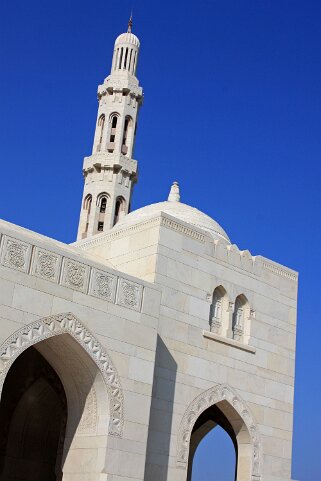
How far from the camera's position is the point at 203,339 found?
52.2 feet

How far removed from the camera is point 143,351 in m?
13.7

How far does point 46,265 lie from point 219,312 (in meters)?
5.24

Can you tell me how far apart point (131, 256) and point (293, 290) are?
14.5 ft

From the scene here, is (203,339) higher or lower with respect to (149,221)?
lower

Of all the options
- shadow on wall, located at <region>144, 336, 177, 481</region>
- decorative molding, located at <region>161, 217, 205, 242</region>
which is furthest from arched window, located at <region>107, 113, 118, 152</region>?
shadow on wall, located at <region>144, 336, 177, 481</region>

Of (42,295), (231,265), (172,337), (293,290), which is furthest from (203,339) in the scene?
(42,295)

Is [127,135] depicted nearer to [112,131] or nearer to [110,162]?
[112,131]

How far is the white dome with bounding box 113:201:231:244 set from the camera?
18.0 m

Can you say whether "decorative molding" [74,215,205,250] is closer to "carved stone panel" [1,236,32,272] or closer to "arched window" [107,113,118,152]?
"carved stone panel" [1,236,32,272]

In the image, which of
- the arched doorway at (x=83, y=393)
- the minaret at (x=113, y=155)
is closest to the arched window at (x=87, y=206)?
the minaret at (x=113, y=155)

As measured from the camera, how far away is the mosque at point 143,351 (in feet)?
41.6

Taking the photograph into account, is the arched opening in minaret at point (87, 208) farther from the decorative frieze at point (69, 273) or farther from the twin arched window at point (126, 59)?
the decorative frieze at point (69, 273)

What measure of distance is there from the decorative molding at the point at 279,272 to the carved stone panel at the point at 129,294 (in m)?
4.77

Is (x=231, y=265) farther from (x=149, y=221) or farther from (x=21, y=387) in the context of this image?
(x=21, y=387)
